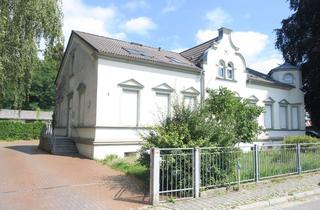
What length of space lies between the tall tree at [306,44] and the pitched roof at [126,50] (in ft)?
40.0

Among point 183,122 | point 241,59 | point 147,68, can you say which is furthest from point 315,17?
point 183,122

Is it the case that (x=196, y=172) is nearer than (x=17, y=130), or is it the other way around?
(x=196, y=172)

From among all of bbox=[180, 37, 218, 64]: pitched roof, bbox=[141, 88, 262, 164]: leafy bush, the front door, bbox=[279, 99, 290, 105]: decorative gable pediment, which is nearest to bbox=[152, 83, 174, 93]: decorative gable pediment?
bbox=[180, 37, 218, 64]: pitched roof

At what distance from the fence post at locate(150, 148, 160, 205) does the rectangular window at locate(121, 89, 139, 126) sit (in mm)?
9187

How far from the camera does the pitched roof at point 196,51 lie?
2378 centimetres

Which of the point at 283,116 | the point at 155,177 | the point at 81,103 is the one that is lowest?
the point at 155,177

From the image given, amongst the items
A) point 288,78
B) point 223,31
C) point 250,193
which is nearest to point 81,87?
point 223,31

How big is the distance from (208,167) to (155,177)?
219 cm

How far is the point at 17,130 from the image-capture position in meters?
36.7

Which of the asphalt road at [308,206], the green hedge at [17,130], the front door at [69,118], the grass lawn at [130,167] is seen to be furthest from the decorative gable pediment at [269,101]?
the green hedge at [17,130]

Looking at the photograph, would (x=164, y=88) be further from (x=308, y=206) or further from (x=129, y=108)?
(x=308, y=206)

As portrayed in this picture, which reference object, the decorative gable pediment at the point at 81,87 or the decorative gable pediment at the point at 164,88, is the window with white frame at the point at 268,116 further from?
the decorative gable pediment at the point at 81,87

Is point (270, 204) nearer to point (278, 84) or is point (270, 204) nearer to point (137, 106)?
point (137, 106)

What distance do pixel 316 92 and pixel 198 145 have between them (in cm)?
2283
